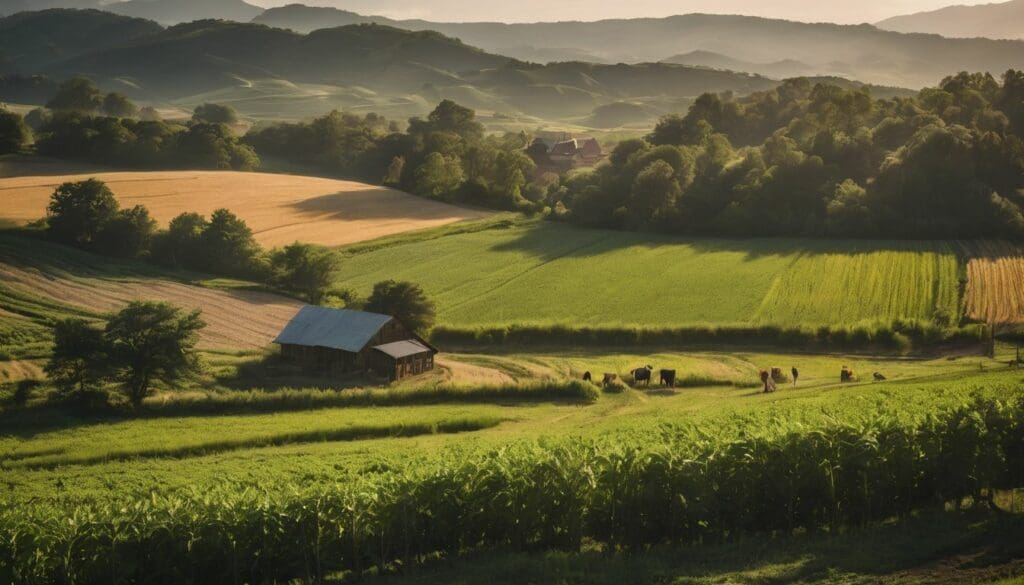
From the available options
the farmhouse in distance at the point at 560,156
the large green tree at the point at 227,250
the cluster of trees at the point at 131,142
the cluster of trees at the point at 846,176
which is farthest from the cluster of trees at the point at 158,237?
the farmhouse in distance at the point at 560,156

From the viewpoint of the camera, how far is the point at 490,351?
58.8 metres

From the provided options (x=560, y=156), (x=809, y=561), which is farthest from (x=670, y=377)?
(x=560, y=156)

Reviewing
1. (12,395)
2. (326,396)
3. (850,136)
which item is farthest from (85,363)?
(850,136)

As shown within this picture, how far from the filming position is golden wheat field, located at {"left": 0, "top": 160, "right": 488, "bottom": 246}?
295ft

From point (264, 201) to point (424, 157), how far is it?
25.4 meters

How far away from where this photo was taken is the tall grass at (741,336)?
5634 centimetres

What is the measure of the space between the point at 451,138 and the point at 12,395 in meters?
90.5

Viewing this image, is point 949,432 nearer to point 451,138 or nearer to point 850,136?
point 850,136

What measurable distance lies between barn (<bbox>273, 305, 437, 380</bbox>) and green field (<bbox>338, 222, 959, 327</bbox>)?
29.2 ft

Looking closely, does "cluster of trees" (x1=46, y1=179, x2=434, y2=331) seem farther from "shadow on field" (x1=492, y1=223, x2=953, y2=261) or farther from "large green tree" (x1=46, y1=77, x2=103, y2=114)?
"large green tree" (x1=46, y1=77, x2=103, y2=114)

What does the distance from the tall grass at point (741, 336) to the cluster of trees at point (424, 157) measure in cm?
4948

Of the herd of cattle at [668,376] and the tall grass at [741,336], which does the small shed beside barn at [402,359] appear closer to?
the tall grass at [741,336]

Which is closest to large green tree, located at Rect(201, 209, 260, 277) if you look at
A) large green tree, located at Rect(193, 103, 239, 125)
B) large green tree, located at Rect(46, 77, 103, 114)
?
large green tree, located at Rect(46, 77, 103, 114)

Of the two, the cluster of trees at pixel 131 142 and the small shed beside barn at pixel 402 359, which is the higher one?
the cluster of trees at pixel 131 142
